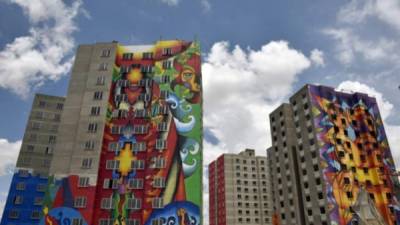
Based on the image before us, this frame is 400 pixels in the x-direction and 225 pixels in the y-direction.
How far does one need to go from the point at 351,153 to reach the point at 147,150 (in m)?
50.4

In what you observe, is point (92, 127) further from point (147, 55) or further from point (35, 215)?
point (35, 215)

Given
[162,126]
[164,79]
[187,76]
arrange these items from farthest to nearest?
[164,79] < [187,76] < [162,126]

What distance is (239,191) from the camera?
132250 millimetres

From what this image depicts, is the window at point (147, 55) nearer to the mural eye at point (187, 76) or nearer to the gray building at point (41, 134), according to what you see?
the mural eye at point (187, 76)

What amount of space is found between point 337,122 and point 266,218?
70794 millimetres

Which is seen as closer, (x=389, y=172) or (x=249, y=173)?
(x=389, y=172)

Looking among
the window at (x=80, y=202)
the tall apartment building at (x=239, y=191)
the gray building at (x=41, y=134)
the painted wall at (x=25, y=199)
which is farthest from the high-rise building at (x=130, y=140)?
the tall apartment building at (x=239, y=191)

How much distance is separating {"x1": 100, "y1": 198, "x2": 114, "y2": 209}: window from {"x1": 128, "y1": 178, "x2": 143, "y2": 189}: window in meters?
3.30

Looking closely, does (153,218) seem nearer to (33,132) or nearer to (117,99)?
(117,99)

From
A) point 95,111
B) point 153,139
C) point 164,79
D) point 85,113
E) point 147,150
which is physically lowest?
point 147,150

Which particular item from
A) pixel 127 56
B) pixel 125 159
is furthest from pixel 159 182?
pixel 127 56

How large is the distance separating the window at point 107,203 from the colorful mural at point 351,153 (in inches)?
1780

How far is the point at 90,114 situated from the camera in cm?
4788

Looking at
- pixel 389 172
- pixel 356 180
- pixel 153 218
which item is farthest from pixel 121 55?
pixel 389 172
